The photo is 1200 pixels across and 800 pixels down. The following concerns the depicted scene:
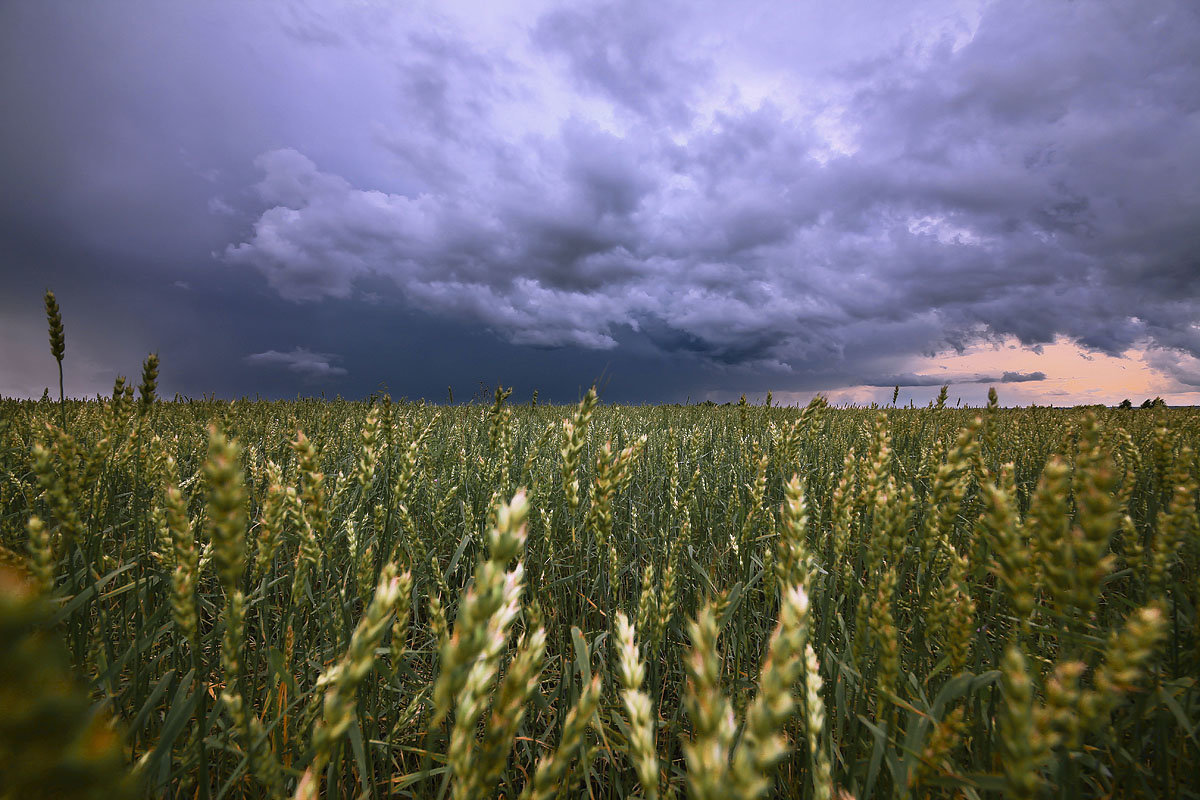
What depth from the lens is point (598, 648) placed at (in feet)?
8.30

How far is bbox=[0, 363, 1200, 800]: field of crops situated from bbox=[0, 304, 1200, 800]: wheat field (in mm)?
10

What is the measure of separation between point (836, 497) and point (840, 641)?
100cm

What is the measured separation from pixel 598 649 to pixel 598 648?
0.02m

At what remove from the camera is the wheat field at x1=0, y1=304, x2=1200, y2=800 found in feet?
2.33

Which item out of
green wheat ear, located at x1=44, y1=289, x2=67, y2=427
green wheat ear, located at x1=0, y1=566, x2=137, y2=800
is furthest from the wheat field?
green wheat ear, located at x1=44, y1=289, x2=67, y2=427

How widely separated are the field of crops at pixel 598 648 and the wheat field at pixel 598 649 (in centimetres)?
1

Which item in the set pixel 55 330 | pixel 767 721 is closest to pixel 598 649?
pixel 767 721

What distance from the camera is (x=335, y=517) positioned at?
143 inches

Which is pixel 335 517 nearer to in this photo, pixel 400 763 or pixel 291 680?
pixel 400 763

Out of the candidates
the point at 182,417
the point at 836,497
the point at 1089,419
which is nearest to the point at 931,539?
the point at 836,497

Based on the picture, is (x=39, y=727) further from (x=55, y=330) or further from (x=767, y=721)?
(x=55, y=330)

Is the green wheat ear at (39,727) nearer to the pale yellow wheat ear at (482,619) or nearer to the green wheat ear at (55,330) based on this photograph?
the pale yellow wheat ear at (482,619)

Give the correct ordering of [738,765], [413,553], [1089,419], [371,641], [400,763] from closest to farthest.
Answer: [738,765]
[371,641]
[1089,419]
[400,763]
[413,553]

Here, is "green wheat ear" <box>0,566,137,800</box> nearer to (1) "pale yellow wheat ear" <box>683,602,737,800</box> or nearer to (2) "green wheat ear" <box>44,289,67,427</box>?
(1) "pale yellow wheat ear" <box>683,602,737,800</box>
